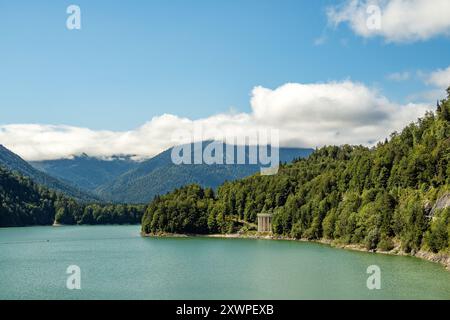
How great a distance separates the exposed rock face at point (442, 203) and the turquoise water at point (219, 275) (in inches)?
417

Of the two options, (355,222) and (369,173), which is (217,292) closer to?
(355,222)

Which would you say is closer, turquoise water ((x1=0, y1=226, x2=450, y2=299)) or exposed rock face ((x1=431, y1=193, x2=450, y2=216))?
turquoise water ((x1=0, y1=226, x2=450, y2=299))

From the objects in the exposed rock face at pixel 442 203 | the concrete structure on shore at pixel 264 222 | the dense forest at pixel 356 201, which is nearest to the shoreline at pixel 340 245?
the dense forest at pixel 356 201

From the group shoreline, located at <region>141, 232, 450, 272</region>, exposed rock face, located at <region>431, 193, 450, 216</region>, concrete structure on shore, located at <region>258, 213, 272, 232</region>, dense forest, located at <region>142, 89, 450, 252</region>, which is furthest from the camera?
concrete structure on shore, located at <region>258, 213, 272, 232</region>

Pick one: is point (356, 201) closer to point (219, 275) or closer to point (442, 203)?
point (442, 203)

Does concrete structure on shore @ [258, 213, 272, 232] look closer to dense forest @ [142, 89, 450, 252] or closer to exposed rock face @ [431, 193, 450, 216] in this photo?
dense forest @ [142, 89, 450, 252]

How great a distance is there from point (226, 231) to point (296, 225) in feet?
98.6

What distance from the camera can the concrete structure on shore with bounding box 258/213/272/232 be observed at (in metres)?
168

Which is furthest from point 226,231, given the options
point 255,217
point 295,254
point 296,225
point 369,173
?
point 295,254

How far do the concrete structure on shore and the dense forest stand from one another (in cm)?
398

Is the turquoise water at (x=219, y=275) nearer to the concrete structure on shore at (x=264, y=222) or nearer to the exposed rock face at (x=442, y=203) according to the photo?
the exposed rock face at (x=442, y=203)

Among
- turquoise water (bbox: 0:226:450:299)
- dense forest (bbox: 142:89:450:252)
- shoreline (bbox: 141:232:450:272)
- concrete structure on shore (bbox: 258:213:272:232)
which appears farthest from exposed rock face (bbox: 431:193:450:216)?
concrete structure on shore (bbox: 258:213:272:232)

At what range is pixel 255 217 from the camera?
177250 mm

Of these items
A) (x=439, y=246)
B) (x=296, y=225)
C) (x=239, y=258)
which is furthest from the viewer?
(x=296, y=225)
